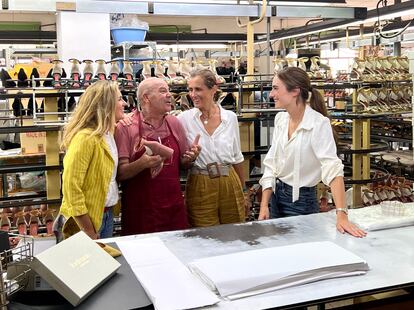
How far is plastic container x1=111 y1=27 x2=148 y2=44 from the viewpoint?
683 centimetres

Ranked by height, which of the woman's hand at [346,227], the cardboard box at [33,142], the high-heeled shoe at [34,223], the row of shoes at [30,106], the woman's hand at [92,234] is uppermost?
the row of shoes at [30,106]

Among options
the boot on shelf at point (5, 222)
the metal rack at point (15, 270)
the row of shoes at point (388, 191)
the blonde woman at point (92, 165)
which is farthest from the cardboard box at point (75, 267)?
the row of shoes at point (388, 191)

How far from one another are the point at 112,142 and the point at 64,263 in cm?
128

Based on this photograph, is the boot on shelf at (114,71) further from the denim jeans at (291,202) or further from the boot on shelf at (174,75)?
the denim jeans at (291,202)

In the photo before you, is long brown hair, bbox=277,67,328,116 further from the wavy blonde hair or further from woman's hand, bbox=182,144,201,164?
the wavy blonde hair

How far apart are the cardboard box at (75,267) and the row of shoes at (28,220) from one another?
10.2 ft

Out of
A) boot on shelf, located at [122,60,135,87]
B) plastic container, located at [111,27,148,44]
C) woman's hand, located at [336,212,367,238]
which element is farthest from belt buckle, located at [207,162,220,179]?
plastic container, located at [111,27,148,44]

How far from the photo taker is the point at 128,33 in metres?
6.84

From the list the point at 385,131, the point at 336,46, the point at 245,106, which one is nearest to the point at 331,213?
the point at 245,106

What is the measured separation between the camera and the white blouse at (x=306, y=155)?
2.67 metres

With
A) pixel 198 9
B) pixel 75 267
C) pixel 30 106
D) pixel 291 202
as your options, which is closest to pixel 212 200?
pixel 291 202

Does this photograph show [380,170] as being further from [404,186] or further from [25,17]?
[25,17]

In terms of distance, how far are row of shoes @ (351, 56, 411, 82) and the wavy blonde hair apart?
12.1 feet

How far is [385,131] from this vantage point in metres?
6.88
